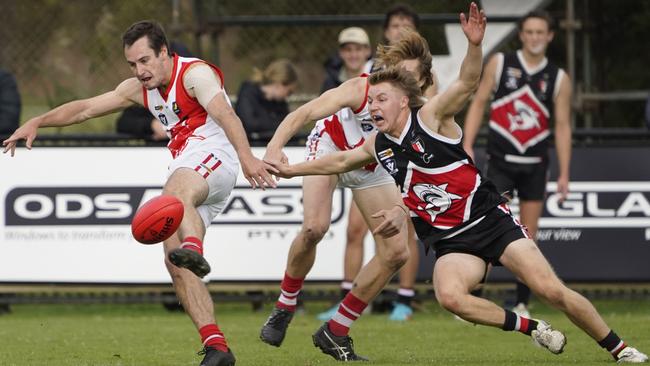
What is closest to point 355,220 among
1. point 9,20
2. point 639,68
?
point 639,68

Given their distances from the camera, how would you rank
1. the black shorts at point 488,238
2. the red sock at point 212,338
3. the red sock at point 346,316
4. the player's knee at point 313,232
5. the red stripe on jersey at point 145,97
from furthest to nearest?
the player's knee at point 313,232 < the red sock at point 346,316 < the red stripe on jersey at point 145,97 < the black shorts at point 488,238 < the red sock at point 212,338

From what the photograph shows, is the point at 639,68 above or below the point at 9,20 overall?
below

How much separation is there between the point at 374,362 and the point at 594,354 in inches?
54.5

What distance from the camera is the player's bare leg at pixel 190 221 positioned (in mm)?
6781

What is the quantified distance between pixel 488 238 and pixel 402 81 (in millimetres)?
1003

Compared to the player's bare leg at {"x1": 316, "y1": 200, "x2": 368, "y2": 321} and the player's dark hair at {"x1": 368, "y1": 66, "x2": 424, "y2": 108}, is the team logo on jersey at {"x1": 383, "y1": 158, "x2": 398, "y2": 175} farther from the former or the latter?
the player's bare leg at {"x1": 316, "y1": 200, "x2": 368, "y2": 321}

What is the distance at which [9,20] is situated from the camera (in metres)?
14.0

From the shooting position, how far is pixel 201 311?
7.16 m

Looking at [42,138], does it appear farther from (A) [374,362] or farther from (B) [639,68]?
(B) [639,68]

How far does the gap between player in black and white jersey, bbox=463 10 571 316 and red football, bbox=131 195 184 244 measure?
4153mm

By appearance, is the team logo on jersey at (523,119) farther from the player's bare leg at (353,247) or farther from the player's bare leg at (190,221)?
the player's bare leg at (190,221)

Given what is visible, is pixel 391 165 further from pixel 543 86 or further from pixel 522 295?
pixel 522 295

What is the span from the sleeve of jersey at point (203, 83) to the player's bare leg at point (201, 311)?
32.2 inches

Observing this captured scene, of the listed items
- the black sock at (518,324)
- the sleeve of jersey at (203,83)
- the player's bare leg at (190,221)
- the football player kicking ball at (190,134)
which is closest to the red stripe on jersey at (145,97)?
the football player kicking ball at (190,134)
